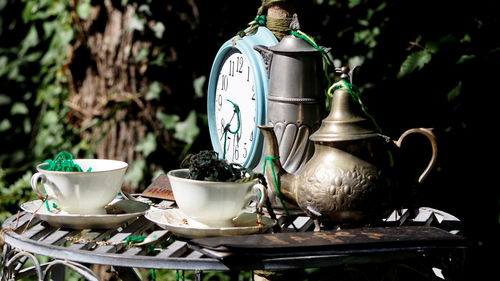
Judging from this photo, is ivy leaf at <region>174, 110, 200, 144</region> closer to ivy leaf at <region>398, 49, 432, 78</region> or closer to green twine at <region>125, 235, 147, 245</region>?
ivy leaf at <region>398, 49, 432, 78</region>

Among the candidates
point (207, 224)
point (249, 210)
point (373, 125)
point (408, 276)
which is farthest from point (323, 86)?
point (408, 276)

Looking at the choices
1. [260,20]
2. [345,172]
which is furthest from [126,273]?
[260,20]

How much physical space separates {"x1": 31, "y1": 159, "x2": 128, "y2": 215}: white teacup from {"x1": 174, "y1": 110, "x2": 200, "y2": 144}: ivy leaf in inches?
51.3

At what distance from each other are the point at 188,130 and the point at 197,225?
1.44 meters

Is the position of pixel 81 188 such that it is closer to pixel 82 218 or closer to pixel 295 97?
pixel 82 218

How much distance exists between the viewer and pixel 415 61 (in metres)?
2.46

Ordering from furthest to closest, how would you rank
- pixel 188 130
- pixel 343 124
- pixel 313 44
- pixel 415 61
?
pixel 188 130
pixel 415 61
pixel 313 44
pixel 343 124

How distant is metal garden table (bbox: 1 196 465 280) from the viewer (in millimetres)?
1229

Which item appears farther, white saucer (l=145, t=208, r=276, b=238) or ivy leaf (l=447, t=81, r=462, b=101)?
ivy leaf (l=447, t=81, r=462, b=101)

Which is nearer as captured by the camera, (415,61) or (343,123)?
(343,123)

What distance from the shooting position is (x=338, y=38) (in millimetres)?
2744

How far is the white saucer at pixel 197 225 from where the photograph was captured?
1362 millimetres

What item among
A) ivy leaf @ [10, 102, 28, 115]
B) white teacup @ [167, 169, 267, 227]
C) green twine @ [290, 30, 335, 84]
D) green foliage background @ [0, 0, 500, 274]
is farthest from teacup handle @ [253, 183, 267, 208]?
ivy leaf @ [10, 102, 28, 115]

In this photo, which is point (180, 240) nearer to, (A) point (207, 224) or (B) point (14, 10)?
(A) point (207, 224)
